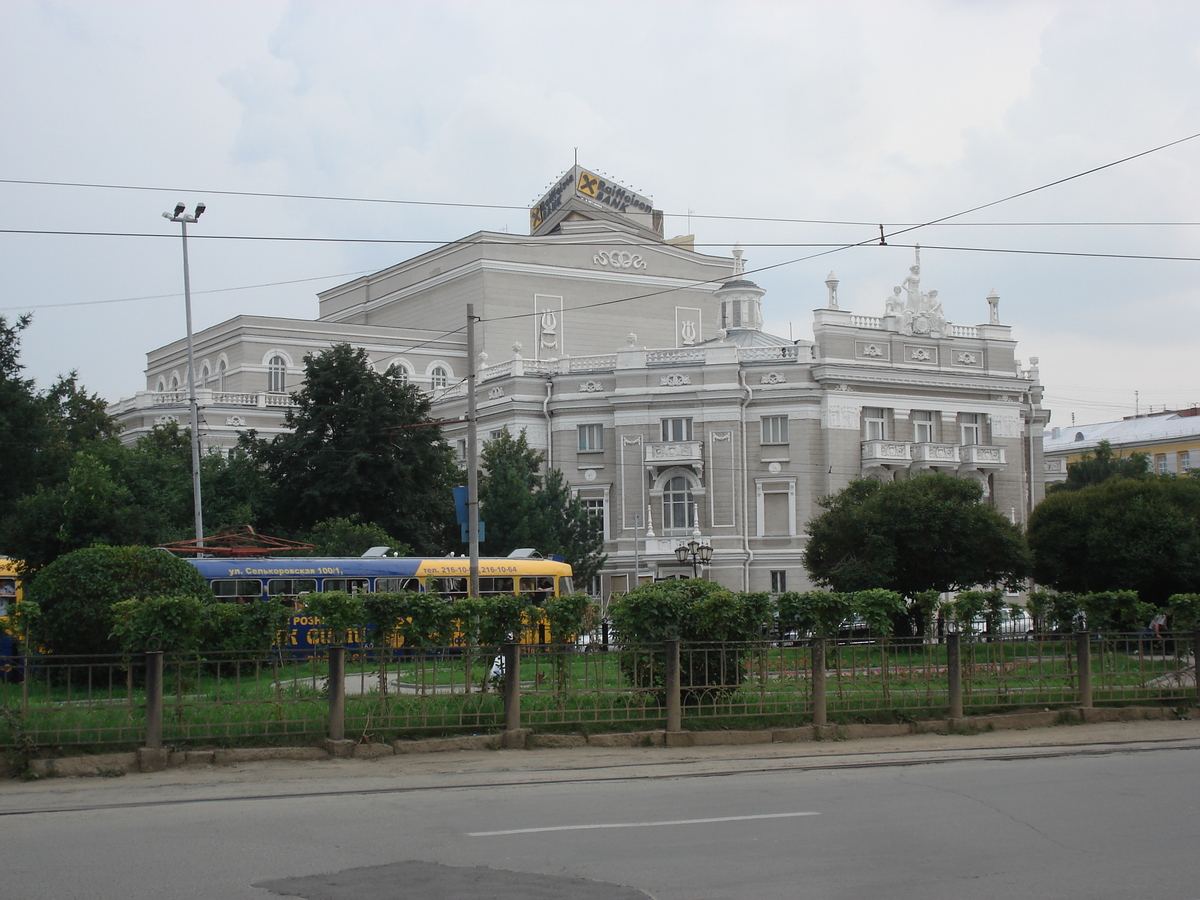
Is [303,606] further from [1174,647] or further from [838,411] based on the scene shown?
[838,411]

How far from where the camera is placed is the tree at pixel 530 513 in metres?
44.5

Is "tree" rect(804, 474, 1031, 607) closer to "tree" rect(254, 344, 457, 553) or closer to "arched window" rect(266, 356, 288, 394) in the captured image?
"tree" rect(254, 344, 457, 553)

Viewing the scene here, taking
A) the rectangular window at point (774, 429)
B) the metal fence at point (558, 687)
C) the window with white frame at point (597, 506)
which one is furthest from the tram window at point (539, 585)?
the rectangular window at point (774, 429)

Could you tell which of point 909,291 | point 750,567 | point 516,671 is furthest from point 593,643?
point 909,291

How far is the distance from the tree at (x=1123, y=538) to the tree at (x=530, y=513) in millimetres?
16584

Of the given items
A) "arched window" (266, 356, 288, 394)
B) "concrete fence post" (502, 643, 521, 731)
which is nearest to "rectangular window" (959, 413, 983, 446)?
"arched window" (266, 356, 288, 394)

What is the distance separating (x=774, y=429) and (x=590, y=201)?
23.0m

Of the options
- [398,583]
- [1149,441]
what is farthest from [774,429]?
[1149,441]

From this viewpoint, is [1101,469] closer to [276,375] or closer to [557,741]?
[276,375]

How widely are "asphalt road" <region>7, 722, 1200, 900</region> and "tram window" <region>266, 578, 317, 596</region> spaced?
16.5 m

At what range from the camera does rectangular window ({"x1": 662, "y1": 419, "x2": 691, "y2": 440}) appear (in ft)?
173

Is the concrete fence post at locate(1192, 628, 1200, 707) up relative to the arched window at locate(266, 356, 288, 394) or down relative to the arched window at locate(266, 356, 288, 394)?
down

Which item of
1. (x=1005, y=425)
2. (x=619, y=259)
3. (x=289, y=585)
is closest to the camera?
(x=289, y=585)

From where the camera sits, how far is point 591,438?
54.0 m
